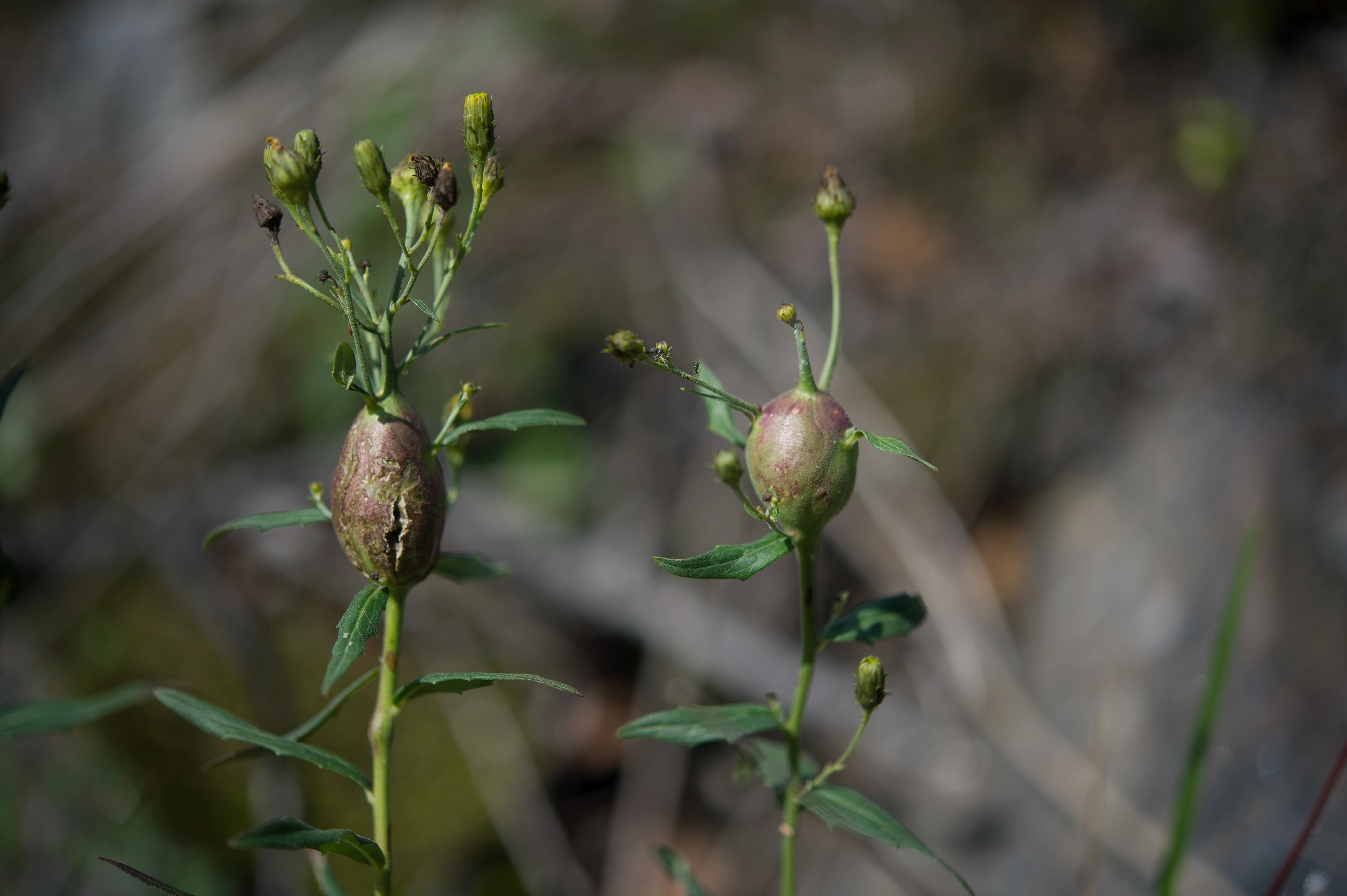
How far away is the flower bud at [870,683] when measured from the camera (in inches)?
40.1

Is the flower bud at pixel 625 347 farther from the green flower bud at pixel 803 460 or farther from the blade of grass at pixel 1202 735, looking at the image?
the blade of grass at pixel 1202 735

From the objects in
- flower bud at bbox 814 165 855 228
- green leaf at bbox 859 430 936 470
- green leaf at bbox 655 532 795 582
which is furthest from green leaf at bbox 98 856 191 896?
flower bud at bbox 814 165 855 228

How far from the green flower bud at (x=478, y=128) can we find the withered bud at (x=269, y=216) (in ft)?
0.66

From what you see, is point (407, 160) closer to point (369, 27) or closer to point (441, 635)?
point (441, 635)

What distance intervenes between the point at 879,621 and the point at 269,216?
0.83 meters

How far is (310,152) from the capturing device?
2.81 feet

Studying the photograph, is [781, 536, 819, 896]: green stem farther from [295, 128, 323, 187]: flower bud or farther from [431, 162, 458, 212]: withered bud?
[295, 128, 323, 187]: flower bud

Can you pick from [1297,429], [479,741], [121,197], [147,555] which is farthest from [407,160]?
[121,197]

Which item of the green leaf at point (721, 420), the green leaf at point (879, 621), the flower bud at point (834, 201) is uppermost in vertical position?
the flower bud at point (834, 201)

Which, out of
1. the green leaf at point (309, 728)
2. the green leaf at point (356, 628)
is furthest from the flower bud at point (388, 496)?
the green leaf at point (309, 728)

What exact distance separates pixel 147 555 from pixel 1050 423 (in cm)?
331

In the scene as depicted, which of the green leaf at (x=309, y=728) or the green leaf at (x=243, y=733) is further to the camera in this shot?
the green leaf at (x=309, y=728)

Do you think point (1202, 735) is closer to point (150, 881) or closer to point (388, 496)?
point (388, 496)

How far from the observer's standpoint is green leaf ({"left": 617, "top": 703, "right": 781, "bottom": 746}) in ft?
3.24
